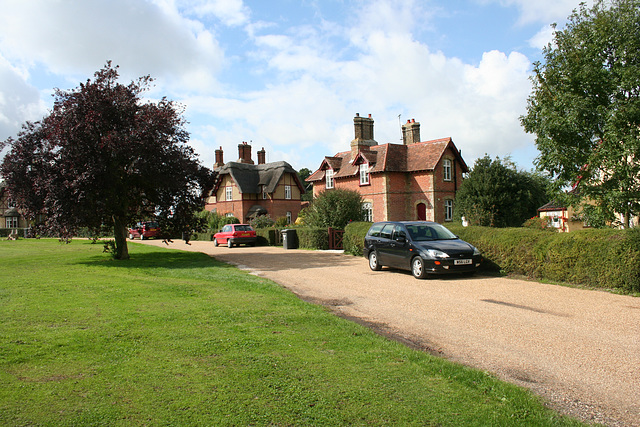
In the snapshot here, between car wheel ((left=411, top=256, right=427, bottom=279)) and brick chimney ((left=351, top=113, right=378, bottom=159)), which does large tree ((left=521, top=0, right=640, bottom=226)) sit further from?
brick chimney ((left=351, top=113, right=378, bottom=159))

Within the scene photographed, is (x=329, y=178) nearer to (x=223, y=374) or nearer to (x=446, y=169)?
(x=446, y=169)

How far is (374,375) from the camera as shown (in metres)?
4.87

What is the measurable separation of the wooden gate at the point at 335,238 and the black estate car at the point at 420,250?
883cm

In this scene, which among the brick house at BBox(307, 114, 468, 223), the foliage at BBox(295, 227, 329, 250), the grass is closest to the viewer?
the grass

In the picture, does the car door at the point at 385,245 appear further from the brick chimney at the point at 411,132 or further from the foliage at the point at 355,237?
the brick chimney at the point at 411,132

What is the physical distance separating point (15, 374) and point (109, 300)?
14.5 ft

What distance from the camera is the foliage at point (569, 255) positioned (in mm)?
10117

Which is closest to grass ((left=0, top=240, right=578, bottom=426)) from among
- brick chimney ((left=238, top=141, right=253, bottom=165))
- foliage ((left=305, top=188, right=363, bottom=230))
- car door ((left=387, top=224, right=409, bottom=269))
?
car door ((left=387, top=224, right=409, bottom=269))

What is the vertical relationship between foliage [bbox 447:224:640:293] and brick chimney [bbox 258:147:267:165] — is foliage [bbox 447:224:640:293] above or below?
below

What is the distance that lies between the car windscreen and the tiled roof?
22506 mm

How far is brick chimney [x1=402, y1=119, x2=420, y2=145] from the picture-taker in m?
41.1

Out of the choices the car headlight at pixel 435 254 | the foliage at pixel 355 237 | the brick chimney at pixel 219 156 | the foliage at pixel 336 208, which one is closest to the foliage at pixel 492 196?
the foliage at pixel 336 208

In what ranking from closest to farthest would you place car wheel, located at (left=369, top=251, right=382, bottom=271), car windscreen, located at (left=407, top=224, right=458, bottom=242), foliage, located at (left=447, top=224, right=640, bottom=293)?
foliage, located at (left=447, top=224, right=640, bottom=293) → car windscreen, located at (left=407, top=224, right=458, bottom=242) → car wheel, located at (left=369, top=251, right=382, bottom=271)

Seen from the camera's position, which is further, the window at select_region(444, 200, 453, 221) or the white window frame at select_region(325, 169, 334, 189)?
the white window frame at select_region(325, 169, 334, 189)
